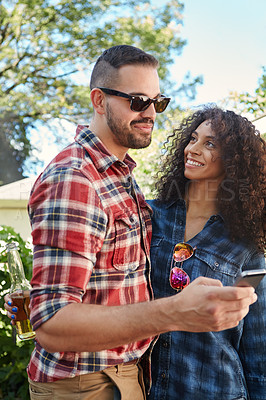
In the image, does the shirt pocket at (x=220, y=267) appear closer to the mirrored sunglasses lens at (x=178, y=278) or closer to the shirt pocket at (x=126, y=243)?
the mirrored sunglasses lens at (x=178, y=278)

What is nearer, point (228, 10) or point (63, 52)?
point (63, 52)

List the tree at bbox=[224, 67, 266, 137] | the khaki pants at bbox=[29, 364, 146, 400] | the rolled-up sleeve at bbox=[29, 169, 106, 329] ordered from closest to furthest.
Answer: the rolled-up sleeve at bbox=[29, 169, 106, 329], the khaki pants at bbox=[29, 364, 146, 400], the tree at bbox=[224, 67, 266, 137]

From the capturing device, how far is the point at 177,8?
61.5ft

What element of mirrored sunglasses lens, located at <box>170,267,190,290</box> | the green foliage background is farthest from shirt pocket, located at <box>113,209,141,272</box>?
the green foliage background

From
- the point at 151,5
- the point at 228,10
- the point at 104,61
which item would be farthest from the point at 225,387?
the point at 228,10

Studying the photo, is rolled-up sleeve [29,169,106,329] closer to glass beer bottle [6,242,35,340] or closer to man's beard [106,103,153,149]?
man's beard [106,103,153,149]

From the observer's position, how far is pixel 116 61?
215 cm

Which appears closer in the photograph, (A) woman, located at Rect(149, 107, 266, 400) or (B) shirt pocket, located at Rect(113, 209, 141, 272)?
(B) shirt pocket, located at Rect(113, 209, 141, 272)

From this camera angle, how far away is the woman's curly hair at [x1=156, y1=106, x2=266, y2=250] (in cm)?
238

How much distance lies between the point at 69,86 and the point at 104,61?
54.7 feet

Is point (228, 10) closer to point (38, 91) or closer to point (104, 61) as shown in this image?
point (38, 91)

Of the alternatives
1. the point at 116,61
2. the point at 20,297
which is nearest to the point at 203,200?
the point at 116,61

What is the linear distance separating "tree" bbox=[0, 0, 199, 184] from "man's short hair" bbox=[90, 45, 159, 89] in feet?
50.0

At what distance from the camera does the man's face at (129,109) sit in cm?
210
